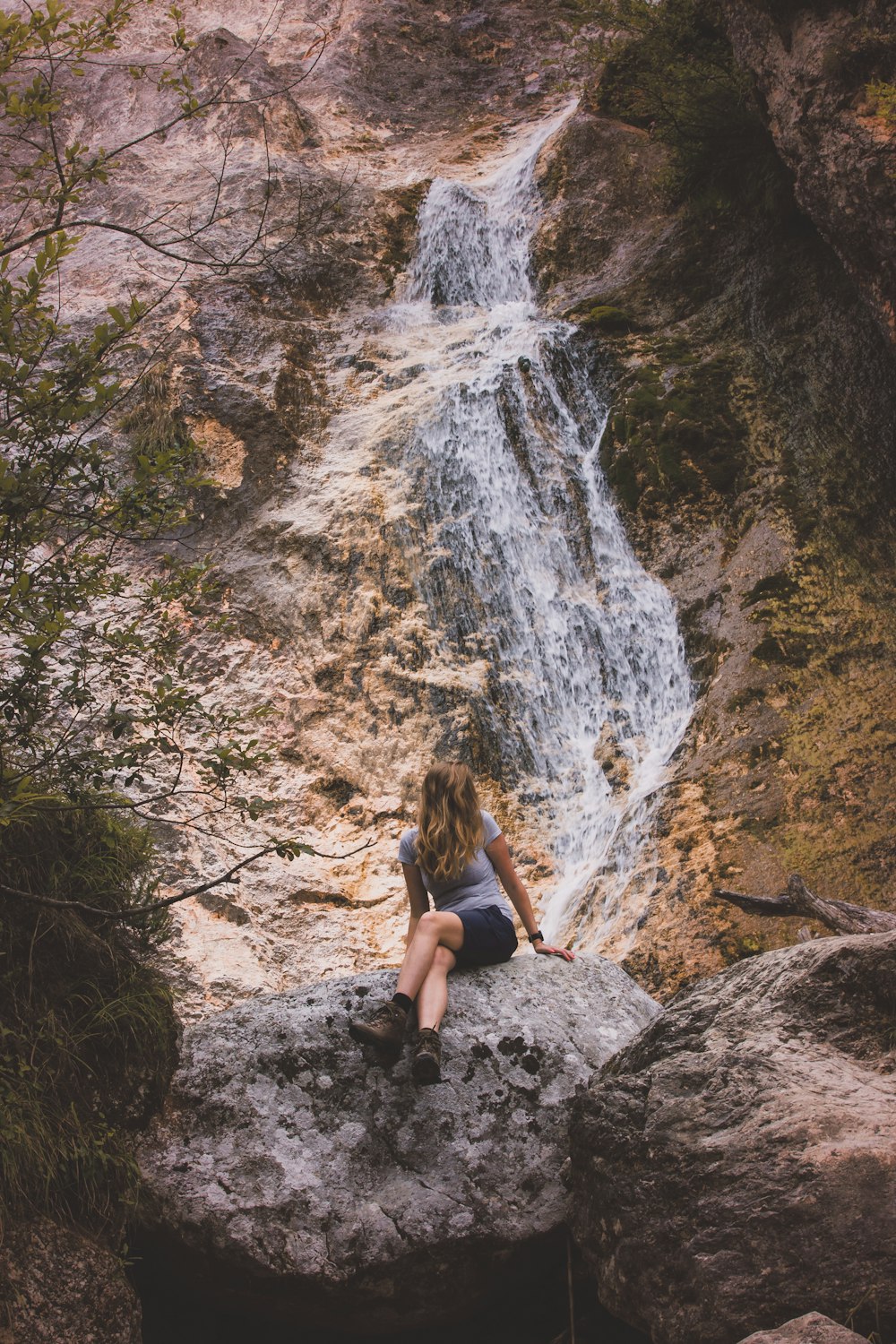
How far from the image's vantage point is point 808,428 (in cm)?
905

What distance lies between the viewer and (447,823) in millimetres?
4527

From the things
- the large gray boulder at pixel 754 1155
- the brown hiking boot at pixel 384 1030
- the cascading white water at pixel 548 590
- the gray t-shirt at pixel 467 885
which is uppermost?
the cascading white water at pixel 548 590

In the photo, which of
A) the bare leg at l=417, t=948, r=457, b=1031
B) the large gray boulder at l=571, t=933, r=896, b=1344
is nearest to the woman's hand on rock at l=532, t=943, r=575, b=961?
the bare leg at l=417, t=948, r=457, b=1031

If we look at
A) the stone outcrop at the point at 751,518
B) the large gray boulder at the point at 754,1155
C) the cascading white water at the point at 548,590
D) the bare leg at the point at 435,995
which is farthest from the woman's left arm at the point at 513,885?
the cascading white water at the point at 548,590

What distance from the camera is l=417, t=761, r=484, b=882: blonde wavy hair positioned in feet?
14.8

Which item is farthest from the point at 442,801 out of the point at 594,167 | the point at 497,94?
the point at 497,94

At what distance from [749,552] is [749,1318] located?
6675 mm

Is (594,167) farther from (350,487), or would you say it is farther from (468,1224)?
(468,1224)

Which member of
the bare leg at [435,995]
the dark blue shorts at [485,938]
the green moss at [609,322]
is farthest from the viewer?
the green moss at [609,322]

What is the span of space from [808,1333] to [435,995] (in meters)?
1.84

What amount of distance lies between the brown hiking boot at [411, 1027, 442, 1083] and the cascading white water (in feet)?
9.60

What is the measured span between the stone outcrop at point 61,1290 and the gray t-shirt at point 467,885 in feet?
6.32

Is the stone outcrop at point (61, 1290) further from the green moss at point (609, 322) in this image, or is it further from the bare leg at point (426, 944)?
the green moss at point (609, 322)

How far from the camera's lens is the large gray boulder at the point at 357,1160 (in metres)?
3.53
